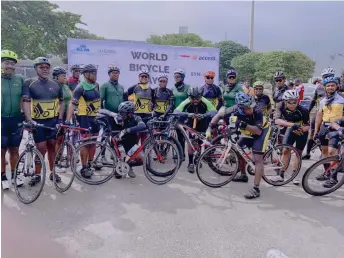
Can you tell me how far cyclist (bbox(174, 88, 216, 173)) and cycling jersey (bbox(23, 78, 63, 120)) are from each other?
2.08 m

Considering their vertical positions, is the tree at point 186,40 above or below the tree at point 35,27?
above

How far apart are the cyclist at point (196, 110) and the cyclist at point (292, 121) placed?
1.20 meters

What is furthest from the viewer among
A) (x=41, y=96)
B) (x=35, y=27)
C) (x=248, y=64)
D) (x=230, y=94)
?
(x=248, y=64)

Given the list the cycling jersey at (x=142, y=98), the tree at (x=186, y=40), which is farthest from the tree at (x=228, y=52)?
the cycling jersey at (x=142, y=98)

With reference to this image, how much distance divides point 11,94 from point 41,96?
0.41 m

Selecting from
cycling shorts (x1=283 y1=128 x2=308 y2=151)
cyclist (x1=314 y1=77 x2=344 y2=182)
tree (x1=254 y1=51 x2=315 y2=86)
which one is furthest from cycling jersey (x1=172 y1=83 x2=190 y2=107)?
tree (x1=254 y1=51 x2=315 y2=86)

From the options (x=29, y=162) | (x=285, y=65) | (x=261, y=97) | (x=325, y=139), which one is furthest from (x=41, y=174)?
(x=285, y=65)

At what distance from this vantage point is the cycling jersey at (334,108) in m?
5.11

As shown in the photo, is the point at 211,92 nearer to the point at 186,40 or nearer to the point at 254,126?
the point at 254,126

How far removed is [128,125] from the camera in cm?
511

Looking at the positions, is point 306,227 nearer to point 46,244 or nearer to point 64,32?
point 46,244

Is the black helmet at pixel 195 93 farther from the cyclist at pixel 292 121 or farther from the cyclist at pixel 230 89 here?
the cyclist at pixel 292 121

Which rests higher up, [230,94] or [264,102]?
[230,94]

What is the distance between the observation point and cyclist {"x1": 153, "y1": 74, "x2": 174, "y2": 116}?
616cm
